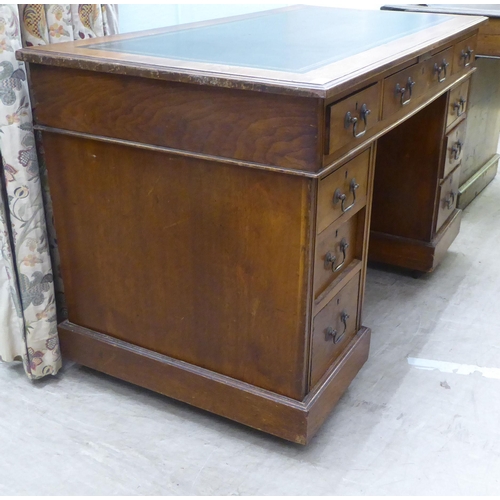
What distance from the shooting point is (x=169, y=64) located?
47.3 inches

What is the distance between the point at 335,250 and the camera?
53.8 inches

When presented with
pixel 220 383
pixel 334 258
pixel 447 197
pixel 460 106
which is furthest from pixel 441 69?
pixel 220 383

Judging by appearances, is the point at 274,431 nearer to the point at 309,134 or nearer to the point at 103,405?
the point at 103,405

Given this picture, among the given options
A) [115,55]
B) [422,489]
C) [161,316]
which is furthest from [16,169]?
[422,489]

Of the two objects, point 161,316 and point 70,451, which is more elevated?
point 161,316

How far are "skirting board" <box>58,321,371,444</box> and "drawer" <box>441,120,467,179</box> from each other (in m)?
0.72

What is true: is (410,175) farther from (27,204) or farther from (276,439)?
(27,204)

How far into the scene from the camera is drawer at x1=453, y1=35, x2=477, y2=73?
5.97 ft

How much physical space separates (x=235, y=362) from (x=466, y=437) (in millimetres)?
568

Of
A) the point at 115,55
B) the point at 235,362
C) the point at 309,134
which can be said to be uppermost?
the point at 115,55

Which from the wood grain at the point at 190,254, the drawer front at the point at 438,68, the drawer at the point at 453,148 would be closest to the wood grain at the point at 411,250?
the drawer at the point at 453,148

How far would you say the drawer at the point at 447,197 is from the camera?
2080 mm

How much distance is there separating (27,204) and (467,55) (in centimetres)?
136

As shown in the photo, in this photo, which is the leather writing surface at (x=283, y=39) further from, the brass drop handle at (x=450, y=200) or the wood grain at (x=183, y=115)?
the brass drop handle at (x=450, y=200)
